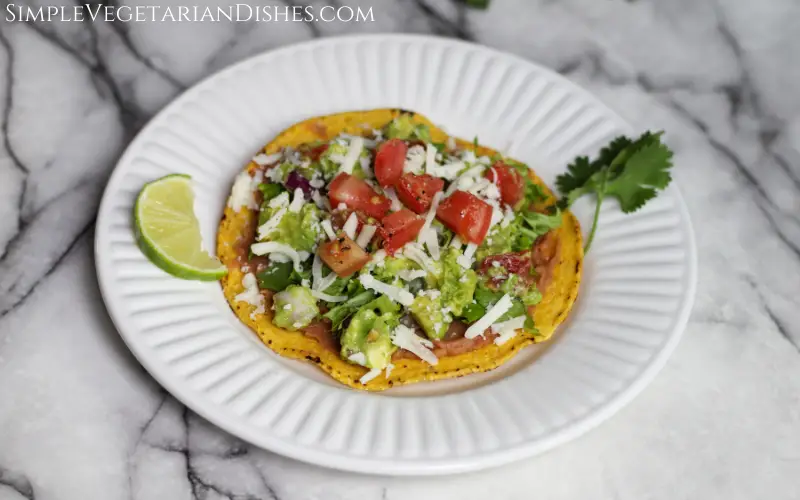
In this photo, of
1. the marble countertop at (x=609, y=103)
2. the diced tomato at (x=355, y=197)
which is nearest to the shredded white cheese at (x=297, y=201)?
the diced tomato at (x=355, y=197)

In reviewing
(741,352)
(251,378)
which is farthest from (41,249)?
(741,352)

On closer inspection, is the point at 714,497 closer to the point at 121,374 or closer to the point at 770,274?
the point at 770,274

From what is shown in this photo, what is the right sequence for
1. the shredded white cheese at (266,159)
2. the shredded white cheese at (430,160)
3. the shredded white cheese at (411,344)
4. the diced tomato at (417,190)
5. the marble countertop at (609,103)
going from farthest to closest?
the shredded white cheese at (266,159) → the shredded white cheese at (430,160) → the diced tomato at (417,190) → the shredded white cheese at (411,344) → the marble countertop at (609,103)

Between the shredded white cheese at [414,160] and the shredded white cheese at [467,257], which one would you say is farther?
the shredded white cheese at [414,160]

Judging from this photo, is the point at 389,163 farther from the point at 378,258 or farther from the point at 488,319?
the point at 488,319

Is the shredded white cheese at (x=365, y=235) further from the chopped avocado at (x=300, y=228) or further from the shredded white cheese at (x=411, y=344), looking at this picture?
the shredded white cheese at (x=411, y=344)
